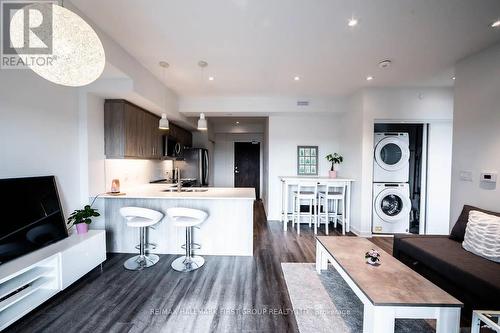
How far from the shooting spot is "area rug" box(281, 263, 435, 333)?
181 cm

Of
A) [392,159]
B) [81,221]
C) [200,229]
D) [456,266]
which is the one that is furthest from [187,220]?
[392,159]

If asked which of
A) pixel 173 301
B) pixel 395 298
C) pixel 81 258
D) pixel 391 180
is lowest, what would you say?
pixel 173 301

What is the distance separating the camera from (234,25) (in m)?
2.22

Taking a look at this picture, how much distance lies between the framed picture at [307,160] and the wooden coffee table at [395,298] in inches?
127

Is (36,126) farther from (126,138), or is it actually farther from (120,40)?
(120,40)

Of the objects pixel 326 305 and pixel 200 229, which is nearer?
pixel 326 305

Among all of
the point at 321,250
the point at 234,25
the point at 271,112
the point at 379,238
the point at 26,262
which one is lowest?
the point at 379,238

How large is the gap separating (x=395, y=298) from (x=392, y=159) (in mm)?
3343

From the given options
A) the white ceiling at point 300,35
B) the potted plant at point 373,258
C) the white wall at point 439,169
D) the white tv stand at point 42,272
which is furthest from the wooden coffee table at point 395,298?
the white wall at point 439,169

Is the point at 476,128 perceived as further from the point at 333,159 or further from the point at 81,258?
the point at 81,258

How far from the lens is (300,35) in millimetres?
2391

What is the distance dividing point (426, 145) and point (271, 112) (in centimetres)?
313

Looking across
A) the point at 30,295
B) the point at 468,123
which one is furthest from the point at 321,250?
the point at 30,295

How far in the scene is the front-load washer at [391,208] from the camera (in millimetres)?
4066
